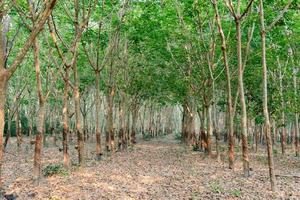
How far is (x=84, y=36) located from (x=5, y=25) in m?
8.97

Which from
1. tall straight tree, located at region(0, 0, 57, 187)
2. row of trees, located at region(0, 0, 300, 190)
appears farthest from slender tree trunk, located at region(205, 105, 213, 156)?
tall straight tree, located at region(0, 0, 57, 187)

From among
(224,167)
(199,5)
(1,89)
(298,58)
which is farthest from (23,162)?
(298,58)

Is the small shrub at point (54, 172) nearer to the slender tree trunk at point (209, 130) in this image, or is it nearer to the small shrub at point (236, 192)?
the small shrub at point (236, 192)

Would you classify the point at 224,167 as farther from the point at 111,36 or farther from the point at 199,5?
the point at 111,36

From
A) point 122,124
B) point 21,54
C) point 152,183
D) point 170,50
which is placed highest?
point 170,50

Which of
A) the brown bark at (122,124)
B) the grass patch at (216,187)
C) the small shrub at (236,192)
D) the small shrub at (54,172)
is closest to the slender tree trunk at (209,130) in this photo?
the brown bark at (122,124)

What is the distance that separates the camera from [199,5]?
20.4m

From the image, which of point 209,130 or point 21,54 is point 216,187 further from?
point 209,130

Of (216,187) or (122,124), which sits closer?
(216,187)

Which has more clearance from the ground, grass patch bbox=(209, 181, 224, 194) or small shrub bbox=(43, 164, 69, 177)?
small shrub bbox=(43, 164, 69, 177)

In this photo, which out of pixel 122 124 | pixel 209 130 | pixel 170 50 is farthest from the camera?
pixel 122 124

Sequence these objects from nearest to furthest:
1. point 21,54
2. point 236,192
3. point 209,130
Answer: point 21,54 < point 236,192 < point 209,130

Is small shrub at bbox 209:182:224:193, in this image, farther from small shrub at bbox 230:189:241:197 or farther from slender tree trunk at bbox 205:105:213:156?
slender tree trunk at bbox 205:105:213:156

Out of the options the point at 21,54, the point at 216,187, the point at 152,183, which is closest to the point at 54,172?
the point at 152,183
